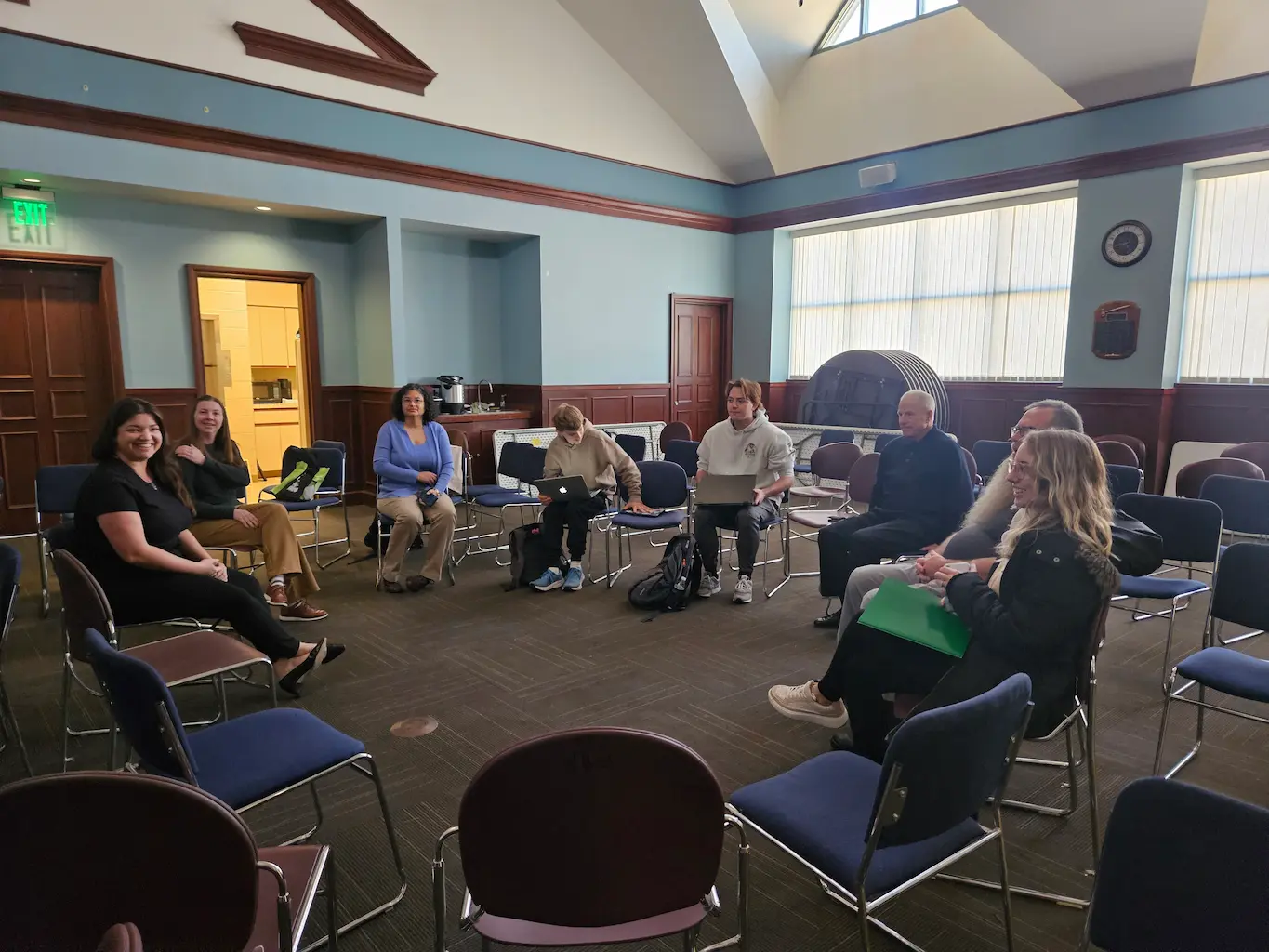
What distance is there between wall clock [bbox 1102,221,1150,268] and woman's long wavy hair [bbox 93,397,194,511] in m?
7.99

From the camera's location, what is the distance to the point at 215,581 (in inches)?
130

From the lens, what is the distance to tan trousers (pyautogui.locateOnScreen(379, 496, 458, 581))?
5.33 metres

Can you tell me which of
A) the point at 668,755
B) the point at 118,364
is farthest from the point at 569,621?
the point at 118,364

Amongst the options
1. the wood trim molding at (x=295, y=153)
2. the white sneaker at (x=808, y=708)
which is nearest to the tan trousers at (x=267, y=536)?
the white sneaker at (x=808, y=708)

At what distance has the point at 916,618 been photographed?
102 inches

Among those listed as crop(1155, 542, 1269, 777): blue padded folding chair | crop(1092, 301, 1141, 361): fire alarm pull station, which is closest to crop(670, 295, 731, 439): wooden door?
crop(1092, 301, 1141, 361): fire alarm pull station

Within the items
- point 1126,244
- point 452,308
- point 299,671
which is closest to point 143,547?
point 299,671

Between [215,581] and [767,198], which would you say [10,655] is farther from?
[767,198]

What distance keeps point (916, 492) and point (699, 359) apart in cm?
687

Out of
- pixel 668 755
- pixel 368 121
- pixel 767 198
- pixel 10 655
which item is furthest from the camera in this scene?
pixel 767 198

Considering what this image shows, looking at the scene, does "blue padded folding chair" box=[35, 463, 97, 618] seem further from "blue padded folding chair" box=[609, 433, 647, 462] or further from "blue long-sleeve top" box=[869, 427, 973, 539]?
"blue long-sleeve top" box=[869, 427, 973, 539]

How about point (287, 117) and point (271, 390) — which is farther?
point (271, 390)

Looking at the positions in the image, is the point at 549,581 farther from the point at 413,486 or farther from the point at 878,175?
the point at 878,175

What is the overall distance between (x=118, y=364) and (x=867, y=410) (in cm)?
776
